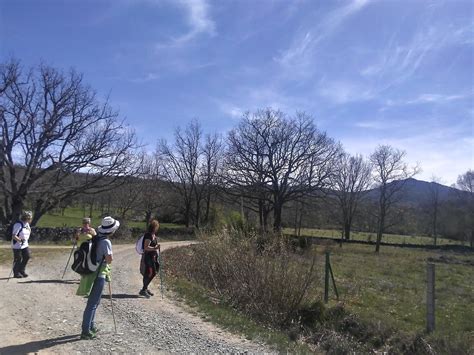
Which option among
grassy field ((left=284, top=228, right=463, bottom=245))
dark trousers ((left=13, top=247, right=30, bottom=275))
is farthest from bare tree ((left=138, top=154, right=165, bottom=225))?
dark trousers ((left=13, top=247, right=30, bottom=275))

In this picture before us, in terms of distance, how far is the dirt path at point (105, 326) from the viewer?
22.1 ft

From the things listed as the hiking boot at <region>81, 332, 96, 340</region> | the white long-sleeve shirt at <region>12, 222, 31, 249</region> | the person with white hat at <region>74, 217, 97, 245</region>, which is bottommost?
the hiking boot at <region>81, 332, 96, 340</region>

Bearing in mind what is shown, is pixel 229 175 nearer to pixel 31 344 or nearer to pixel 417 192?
pixel 31 344

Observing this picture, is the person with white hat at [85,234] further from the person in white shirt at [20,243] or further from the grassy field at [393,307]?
the grassy field at [393,307]

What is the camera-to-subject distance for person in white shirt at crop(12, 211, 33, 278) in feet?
41.1

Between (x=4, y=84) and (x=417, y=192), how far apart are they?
9059cm

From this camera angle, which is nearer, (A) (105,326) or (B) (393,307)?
(A) (105,326)

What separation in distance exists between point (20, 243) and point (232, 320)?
22.6 ft

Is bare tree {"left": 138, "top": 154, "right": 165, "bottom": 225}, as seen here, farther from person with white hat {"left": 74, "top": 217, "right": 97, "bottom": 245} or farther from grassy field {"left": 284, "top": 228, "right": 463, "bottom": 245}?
person with white hat {"left": 74, "top": 217, "right": 97, "bottom": 245}

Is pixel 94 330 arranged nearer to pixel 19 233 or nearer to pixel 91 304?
pixel 91 304

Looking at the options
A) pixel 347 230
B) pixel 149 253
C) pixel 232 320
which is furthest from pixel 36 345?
pixel 347 230

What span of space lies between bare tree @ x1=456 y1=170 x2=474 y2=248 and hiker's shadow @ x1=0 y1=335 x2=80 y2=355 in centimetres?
7394

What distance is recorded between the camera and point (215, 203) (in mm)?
57469

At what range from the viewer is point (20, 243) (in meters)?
12.5
